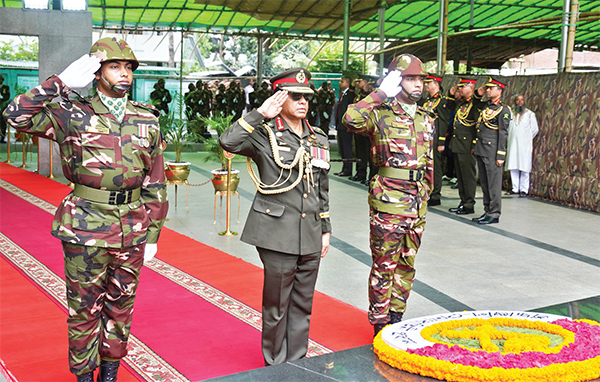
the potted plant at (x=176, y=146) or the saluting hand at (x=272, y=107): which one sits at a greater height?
the saluting hand at (x=272, y=107)

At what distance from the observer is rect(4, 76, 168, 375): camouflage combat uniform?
2469 millimetres

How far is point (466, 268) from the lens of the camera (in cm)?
510

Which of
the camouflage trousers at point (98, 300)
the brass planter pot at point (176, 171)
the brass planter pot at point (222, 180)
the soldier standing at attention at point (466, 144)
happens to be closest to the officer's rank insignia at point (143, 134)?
the camouflage trousers at point (98, 300)

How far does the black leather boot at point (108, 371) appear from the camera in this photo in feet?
8.82

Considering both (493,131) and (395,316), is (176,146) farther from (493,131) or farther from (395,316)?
(395,316)

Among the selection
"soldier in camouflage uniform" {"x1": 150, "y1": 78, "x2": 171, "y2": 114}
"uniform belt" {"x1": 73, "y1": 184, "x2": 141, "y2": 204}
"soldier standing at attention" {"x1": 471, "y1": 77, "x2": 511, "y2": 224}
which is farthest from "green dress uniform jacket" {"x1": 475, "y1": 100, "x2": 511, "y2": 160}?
"soldier in camouflage uniform" {"x1": 150, "y1": 78, "x2": 171, "y2": 114}

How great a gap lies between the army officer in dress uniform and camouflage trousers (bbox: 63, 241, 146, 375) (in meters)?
0.58

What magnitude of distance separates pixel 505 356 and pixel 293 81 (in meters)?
1.48

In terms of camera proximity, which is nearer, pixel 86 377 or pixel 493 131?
pixel 86 377

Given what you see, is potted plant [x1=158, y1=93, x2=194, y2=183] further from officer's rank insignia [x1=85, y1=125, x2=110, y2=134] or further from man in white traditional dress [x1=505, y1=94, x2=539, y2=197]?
man in white traditional dress [x1=505, y1=94, x2=539, y2=197]

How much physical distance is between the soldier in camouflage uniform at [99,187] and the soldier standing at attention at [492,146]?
5239mm

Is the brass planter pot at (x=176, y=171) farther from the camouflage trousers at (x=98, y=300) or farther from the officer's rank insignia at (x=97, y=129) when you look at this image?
the officer's rank insignia at (x=97, y=129)

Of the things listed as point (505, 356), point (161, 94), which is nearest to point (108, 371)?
point (505, 356)

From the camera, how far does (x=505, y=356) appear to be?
2.34 m
